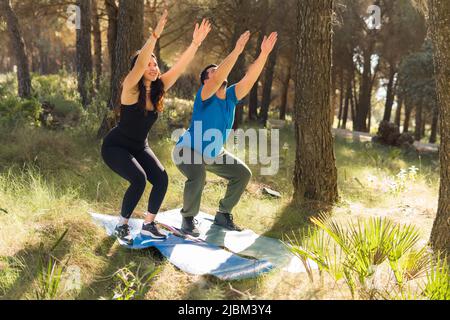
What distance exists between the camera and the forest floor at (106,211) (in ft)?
11.3

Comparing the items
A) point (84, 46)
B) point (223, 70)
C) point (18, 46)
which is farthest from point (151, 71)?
point (84, 46)

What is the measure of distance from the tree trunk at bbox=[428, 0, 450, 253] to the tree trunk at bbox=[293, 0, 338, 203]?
6.24ft

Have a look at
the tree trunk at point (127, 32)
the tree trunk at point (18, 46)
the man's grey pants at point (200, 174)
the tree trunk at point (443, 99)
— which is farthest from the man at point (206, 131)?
the tree trunk at point (18, 46)

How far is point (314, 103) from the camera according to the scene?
6.00m

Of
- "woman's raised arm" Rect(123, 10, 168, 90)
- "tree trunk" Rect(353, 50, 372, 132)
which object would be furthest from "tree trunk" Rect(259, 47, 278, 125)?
"woman's raised arm" Rect(123, 10, 168, 90)

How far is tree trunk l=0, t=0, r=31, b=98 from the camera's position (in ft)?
34.4

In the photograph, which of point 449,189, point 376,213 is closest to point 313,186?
point 376,213

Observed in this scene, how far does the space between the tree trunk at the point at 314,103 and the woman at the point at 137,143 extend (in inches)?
80.8

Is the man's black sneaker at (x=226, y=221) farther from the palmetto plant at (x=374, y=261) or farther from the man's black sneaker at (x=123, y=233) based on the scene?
the palmetto plant at (x=374, y=261)

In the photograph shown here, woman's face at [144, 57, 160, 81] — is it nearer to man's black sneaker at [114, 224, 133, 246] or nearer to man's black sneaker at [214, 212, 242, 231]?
man's black sneaker at [114, 224, 133, 246]

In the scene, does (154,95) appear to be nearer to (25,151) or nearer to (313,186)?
(313,186)

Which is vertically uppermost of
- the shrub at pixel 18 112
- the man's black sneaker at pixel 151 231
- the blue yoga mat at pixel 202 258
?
the shrub at pixel 18 112

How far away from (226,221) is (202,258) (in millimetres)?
1081
